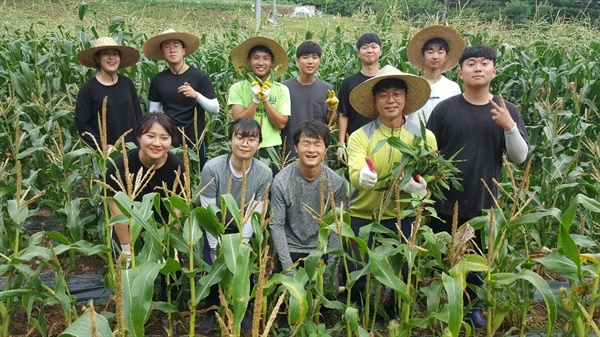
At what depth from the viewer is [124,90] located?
15.1 ft

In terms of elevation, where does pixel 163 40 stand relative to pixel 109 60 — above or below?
above

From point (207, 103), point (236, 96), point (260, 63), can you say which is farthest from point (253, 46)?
point (207, 103)

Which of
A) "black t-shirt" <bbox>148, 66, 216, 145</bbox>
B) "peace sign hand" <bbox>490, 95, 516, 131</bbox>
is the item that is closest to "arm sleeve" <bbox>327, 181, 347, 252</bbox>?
"peace sign hand" <bbox>490, 95, 516, 131</bbox>

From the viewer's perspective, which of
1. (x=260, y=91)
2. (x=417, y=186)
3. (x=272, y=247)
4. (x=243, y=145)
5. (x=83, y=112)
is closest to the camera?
(x=417, y=186)

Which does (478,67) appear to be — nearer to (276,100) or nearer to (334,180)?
(334,180)

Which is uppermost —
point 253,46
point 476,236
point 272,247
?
point 253,46

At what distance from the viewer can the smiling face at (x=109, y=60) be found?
15.0ft

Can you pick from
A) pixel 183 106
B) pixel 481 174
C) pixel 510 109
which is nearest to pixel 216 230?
pixel 481 174

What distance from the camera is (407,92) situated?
11.6ft

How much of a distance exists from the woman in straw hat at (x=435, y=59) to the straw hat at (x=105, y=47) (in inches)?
98.5

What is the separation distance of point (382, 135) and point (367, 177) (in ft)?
1.59

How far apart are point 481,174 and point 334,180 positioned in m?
0.91

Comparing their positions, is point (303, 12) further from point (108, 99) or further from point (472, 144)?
point (472, 144)

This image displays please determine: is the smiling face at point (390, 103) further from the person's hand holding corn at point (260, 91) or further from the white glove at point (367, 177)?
the person's hand holding corn at point (260, 91)
